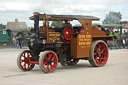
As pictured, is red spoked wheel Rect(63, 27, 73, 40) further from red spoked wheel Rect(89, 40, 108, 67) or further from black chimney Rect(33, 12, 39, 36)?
black chimney Rect(33, 12, 39, 36)

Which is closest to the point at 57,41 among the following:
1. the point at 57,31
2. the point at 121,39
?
the point at 57,31

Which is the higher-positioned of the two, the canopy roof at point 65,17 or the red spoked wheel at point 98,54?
the canopy roof at point 65,17

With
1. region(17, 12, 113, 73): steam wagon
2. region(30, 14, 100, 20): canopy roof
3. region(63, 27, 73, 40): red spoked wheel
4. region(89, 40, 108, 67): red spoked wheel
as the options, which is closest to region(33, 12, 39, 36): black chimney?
region(17, 12, 113, 73): steam wagon

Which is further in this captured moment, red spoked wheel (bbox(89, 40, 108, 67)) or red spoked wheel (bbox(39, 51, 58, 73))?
red spoked wheel (bbox(89, 40, 108, 67))

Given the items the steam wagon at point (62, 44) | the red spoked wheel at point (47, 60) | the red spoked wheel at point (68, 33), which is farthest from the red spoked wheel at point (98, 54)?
the red spoked wheel at point (47, 60)

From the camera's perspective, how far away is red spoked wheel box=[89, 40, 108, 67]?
11.0m

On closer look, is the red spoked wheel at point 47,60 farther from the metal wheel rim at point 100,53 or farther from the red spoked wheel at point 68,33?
the metal wheel rim at point 100,53

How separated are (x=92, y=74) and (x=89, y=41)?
6.79 feet

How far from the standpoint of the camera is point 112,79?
8.15 meters

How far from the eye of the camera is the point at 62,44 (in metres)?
10.6

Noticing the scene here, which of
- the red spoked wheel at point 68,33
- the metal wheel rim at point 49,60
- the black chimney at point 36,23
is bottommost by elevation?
the metal wheel rim at point 49,60

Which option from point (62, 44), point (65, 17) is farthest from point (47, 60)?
point (65, 17)

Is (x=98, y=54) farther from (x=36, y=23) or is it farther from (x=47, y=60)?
(x=36, y=23)

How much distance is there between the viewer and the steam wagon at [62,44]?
9.86 m
